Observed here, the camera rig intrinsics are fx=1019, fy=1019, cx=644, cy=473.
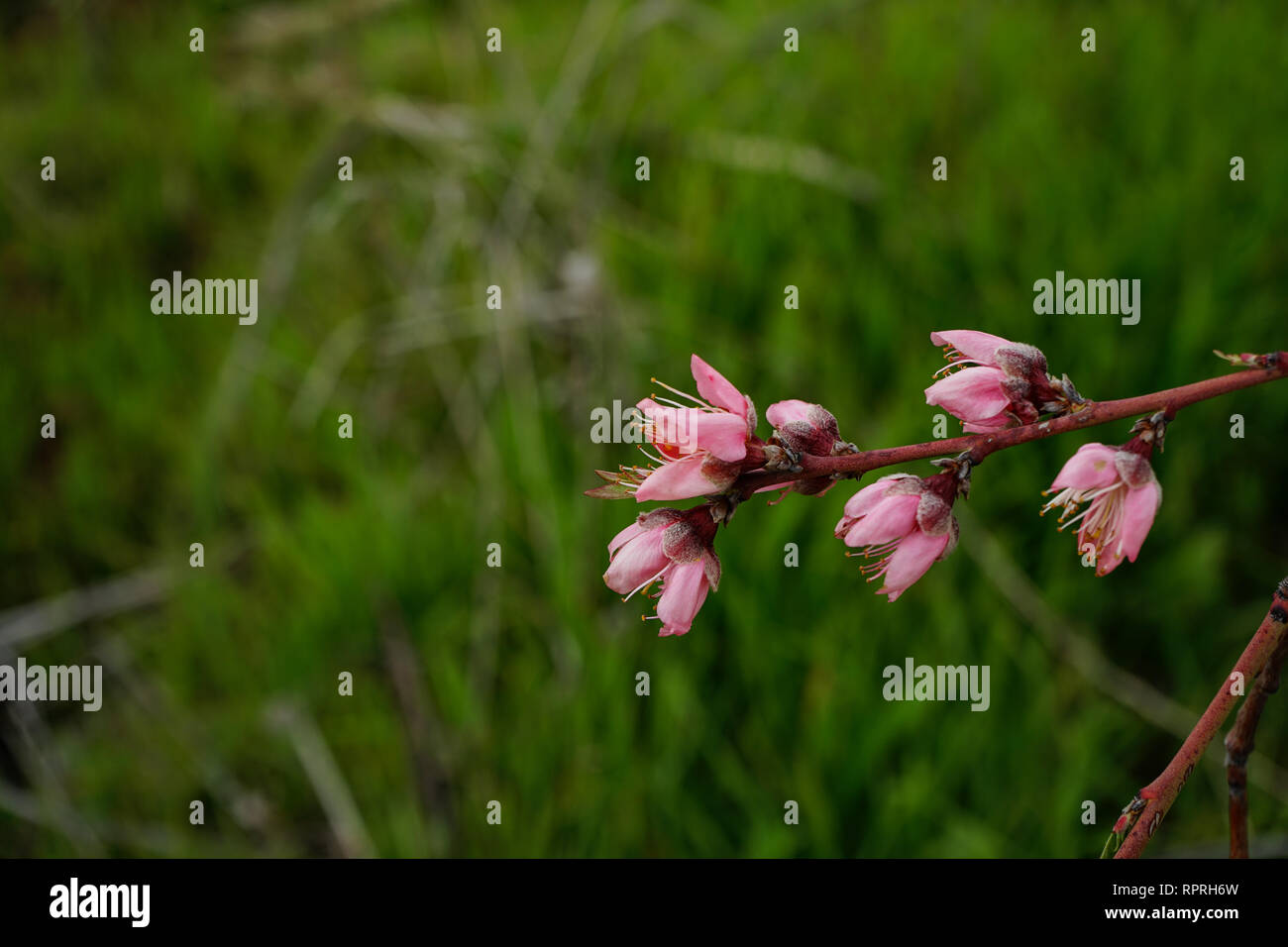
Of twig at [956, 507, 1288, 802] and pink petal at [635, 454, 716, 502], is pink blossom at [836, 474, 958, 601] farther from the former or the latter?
twig at [956, 507, 1288, 802]

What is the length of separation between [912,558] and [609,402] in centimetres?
125

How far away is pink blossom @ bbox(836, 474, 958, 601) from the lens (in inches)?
19.4

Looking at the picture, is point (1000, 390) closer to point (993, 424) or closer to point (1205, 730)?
point (993, 424)

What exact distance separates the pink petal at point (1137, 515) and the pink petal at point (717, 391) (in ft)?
0.60

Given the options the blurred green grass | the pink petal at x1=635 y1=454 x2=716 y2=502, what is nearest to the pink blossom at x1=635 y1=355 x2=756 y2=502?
the pink petal at x1=635 y1=454 x2=716 y2=502

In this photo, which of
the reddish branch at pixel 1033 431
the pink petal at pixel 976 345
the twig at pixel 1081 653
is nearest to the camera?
the reddish branch at pixel 1033 431

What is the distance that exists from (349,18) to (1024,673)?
1991 mm

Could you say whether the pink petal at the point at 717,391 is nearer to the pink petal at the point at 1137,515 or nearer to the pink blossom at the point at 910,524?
the pink blossom at the point at 910,524

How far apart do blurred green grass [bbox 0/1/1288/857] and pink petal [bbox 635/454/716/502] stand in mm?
825

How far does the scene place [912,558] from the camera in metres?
0.50

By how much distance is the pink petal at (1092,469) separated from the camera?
1.58ft

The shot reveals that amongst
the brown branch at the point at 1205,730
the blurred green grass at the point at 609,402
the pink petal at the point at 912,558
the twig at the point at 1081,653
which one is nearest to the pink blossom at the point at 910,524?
the pink petal at the point at 912,558
